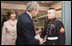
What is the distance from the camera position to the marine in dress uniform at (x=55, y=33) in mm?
1815

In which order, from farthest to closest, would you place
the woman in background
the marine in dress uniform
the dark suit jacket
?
the woman in background
the marine in dress uniform
the dark suit jacket

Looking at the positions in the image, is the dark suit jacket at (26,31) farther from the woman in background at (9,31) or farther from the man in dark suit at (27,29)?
the woman in background at (9,31)

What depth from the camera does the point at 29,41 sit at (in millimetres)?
1291

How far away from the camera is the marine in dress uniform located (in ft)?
5.96

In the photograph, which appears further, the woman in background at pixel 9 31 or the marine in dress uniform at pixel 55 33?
the woman in background at pixel 9 31

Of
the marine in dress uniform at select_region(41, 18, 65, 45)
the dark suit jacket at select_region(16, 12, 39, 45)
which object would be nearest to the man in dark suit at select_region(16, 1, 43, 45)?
the dark suit jacket at select_region(16, 12, 39, 45)

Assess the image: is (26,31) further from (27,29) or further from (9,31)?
(9,31)

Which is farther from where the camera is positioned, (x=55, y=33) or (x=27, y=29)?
(x=55, y=33)

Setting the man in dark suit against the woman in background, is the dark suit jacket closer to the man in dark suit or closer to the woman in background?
the man in dark suit

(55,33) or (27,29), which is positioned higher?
(27,29)

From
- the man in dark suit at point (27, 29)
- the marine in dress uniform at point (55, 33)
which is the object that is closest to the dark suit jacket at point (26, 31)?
the man in dark suit at point (27, 29)

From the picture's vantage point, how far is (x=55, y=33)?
185 centimetres

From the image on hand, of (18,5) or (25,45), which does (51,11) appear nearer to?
(25,45)

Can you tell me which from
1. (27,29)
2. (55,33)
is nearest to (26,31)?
(27,29)
